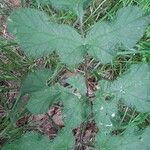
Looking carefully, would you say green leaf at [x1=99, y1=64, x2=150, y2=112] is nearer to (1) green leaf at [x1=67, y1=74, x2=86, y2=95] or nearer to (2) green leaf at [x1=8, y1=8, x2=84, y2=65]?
(1) green leaf at [x1=67, y1=74, x2=86, y2=95]

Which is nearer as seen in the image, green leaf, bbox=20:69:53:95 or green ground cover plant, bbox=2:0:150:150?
green ground cover plant, bbox=2:0:150:150

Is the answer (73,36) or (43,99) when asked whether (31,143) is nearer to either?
(43,99)

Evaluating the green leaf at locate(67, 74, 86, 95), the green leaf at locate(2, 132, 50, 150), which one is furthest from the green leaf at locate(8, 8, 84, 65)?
the green leaf at locate(2, 132, 50, 150)

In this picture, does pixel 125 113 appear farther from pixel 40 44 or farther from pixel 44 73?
pixel 40 44

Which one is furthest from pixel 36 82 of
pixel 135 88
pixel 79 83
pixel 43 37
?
pixel 135 88

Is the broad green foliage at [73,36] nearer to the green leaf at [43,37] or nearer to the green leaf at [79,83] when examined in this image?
the green leaf at [43,37]

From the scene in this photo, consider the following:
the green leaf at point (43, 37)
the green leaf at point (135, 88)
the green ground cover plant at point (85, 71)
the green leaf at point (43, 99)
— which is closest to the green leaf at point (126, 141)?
the green ground cover plant at point (85, 71)

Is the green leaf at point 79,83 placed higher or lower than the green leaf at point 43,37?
lower
